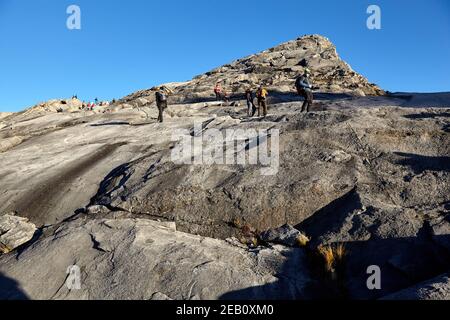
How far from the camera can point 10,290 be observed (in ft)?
26.7

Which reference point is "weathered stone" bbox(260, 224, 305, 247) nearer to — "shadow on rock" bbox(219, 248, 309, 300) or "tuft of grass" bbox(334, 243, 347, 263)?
"shadow on rock" bbox(219, 248, 309, 300)

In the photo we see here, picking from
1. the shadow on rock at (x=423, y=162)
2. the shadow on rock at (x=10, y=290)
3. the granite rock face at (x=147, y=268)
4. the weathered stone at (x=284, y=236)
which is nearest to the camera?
the granite rock face at (x=147, y=268)

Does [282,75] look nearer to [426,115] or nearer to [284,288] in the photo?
[426,115]

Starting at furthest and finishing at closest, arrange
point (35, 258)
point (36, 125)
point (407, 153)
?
→ point (36, 125), point (407, 153), point (35, 258)

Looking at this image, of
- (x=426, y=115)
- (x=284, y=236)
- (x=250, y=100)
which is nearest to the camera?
(x=284, y=236)

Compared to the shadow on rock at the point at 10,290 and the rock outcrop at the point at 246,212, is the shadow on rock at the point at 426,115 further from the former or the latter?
the shadow on rock at the point at 10,290

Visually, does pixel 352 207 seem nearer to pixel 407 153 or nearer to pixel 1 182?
pixel 407 153

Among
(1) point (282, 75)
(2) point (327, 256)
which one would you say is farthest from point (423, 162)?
(1) point (282, 75)

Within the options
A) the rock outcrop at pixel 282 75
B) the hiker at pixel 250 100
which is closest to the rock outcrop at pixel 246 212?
the hiker at pixel 250 100

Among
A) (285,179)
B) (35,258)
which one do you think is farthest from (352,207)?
(35,258)

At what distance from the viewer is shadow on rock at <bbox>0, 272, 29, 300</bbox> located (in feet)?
25.9

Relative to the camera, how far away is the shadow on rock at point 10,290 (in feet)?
25.9
